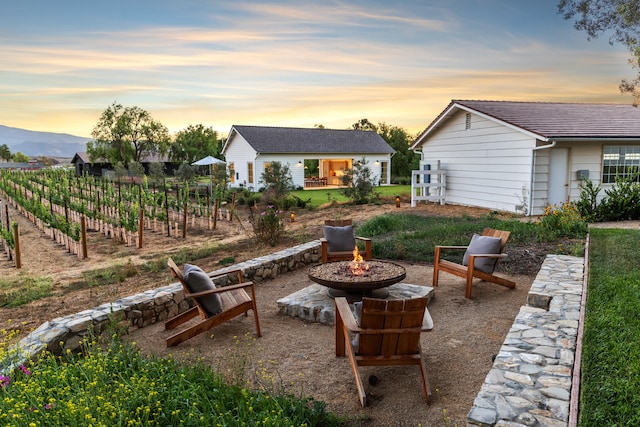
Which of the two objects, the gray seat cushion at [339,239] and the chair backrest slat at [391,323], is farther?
the gray seat cushion at [339,239]

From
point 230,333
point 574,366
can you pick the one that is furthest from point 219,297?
point 574,366

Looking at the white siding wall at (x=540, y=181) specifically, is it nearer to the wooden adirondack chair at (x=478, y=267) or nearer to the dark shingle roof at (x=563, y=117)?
the dark shingle roof at (x=563, y=117)

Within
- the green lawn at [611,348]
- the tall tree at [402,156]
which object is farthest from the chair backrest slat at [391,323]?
the tall tree at [402,156]

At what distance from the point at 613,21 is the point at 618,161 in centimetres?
598

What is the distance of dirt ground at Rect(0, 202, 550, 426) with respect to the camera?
3211mm

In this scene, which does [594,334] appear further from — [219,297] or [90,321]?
[90,321]

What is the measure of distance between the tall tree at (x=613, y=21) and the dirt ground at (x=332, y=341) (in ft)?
15.1

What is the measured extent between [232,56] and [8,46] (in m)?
7.15

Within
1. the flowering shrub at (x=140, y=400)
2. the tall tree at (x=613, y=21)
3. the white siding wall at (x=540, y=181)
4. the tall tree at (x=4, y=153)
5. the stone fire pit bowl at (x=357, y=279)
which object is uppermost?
the tall tree at (x=4, y=153)

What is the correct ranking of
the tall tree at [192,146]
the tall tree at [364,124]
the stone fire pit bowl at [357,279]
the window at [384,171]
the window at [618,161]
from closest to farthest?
the stone fire pit bowl at [357,279], the window at [618,161], the window at [384,171], the tall tree at [192,146], the tall tree at [364,124]

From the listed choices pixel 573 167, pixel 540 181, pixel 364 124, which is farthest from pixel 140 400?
pixel 364 124

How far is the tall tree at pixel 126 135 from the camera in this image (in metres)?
39.7

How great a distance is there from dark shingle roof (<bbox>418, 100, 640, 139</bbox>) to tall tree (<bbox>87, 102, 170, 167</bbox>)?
33.0 m

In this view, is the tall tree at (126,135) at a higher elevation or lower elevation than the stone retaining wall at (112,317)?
higher
